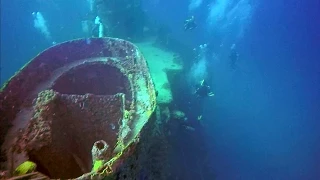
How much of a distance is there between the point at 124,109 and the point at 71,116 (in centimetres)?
101

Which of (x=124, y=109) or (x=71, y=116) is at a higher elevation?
(x=71, y=116)

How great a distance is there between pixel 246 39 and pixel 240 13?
1302 centimetres

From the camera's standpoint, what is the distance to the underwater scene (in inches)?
140

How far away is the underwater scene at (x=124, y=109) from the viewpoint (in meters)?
3.55

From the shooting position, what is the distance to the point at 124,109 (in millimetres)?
3977

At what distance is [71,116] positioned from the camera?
429 cm

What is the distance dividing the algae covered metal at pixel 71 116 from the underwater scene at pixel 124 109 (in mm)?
17

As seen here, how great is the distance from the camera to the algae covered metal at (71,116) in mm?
3317

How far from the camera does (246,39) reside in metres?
65.3

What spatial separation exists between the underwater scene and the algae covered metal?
17 mm

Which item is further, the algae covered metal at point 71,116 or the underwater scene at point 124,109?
the underwater scene at point 124,109

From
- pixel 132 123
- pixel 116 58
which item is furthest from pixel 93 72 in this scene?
pixel 132 123

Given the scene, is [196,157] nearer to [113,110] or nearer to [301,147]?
[113,110]

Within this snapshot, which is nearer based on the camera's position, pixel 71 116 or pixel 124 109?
pixel 124 109
